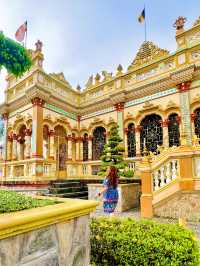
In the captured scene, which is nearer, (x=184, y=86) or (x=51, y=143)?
(x=184, y=86)

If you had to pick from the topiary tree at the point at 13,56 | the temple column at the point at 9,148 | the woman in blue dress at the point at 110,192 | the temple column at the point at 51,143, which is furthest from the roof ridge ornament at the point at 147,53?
the topiary tree at the point at 13,56

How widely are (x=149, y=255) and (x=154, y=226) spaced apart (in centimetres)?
46

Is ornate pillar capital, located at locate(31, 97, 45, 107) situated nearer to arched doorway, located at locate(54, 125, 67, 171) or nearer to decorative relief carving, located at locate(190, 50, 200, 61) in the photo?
arched doorway, located at locate(54, 125, 67, 171)

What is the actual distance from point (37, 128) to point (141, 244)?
10.2 metres

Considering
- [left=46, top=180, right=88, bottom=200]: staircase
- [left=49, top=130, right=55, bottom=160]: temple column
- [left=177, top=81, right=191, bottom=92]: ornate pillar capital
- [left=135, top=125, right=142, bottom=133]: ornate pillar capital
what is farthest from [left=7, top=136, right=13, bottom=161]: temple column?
[left=177, top=81, right=191, bottom=92]: ornate pillar capital

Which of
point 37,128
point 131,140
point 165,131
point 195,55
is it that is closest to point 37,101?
point 37,128

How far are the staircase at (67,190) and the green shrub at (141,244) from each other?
6.58 meters

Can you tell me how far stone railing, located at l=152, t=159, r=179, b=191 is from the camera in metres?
6.81

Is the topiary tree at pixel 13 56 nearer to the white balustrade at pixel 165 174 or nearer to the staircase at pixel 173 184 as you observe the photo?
the staircase at pixel 173 184

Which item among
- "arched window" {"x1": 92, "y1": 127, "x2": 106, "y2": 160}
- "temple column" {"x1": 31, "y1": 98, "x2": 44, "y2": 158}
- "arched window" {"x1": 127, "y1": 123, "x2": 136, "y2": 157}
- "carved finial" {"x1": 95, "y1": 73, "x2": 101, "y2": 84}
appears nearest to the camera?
"temple column" {"x1": 31, "y1": 98, "x2": 44, "y2": 158}

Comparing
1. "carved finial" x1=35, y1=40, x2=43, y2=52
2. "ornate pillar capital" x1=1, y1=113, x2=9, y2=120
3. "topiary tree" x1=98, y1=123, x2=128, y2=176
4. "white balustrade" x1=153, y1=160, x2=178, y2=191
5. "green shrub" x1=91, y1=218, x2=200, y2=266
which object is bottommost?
"green shrub" x1=91, y1=218, x2=200, y2=266

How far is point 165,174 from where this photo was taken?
23.0 ft

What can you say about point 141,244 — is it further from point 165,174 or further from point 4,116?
point 4,116

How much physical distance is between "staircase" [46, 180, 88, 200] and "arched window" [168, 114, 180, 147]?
223 inches
